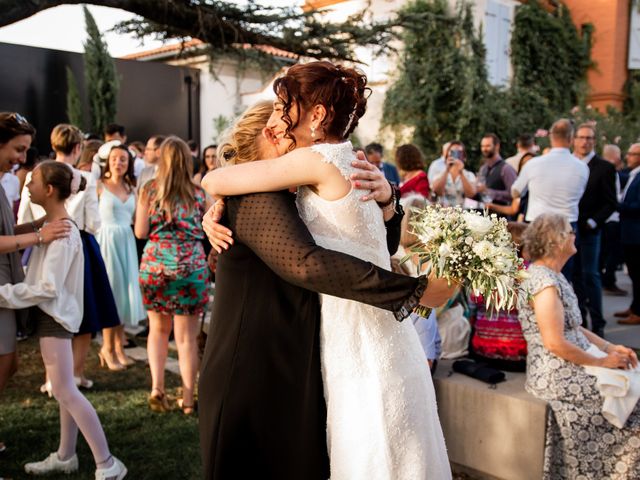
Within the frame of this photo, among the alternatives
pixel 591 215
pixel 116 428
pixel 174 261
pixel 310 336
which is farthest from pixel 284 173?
pixel 591 215

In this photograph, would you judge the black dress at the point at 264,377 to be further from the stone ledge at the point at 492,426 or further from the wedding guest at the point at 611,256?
the wedding guest at the point at 611,256

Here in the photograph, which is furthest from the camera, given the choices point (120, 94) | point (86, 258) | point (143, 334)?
point (120, 94)

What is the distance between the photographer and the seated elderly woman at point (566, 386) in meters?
3.25

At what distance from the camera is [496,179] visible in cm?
789

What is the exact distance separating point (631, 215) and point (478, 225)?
6.33 meters

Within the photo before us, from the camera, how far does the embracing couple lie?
182 cm

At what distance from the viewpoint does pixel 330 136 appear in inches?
74.6

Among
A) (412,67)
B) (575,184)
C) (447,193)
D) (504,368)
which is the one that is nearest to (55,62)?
(412,67)

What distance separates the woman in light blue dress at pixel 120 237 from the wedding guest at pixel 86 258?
0.63 m

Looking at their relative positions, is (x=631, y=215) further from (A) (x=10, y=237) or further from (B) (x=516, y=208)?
(A) (x=10, y=237)

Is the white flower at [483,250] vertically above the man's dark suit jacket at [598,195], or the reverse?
the white flower at [483,250]

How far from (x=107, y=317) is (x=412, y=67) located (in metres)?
15.4

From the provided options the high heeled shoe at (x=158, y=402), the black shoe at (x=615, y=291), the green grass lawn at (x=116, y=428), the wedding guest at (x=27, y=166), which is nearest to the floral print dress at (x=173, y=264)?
the high heeled shoe at (x=158, y=402)

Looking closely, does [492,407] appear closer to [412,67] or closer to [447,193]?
[447,193]
